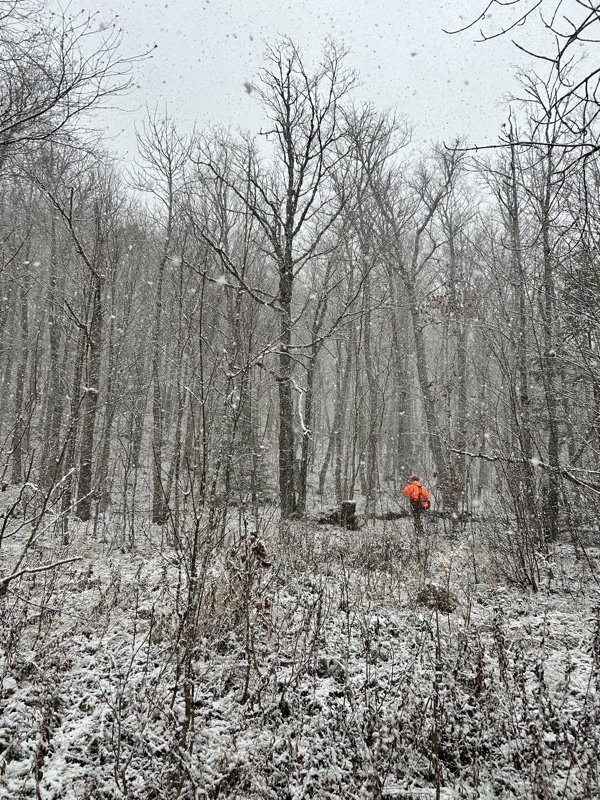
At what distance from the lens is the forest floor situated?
2.33 m

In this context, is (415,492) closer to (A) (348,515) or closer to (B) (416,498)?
(B) (416,498)

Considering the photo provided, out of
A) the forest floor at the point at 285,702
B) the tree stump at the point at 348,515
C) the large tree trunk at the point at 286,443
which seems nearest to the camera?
the forest floor at the point at 285,702

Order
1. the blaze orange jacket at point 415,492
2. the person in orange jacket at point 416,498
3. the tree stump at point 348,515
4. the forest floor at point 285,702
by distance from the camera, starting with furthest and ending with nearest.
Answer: the tree stump at point 348,515, the blaze orange jacket at point 415,492, the person in orange jacket at point 416,498, the forest floor at point 285,702

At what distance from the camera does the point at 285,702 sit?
9.70 feet

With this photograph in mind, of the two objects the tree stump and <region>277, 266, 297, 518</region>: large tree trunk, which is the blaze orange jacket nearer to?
the tree stump

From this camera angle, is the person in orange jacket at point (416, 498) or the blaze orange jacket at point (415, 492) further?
the blaze orange jacket at point (415, 492)

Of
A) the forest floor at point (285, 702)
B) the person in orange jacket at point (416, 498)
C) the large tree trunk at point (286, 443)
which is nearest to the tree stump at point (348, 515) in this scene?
the large tree trunk at point (286, 443)

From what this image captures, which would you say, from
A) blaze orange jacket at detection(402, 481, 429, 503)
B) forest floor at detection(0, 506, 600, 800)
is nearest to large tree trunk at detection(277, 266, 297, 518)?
blaze orange jacket at detection(402, 481, 429, 503)

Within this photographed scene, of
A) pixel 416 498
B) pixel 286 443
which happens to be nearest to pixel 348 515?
pixel 416 498

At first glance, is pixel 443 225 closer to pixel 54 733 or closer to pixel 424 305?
pixel 424 305

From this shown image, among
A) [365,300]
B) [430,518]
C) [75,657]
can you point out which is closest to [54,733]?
[75,657]

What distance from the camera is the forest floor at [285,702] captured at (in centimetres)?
233

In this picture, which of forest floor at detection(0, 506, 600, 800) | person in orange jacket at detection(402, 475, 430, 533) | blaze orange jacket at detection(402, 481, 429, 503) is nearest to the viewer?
forest floor at detection(0, 506, 600, 800)

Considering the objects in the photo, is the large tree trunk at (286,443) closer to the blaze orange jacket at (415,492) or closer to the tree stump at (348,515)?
the tree stump at (348,515)
